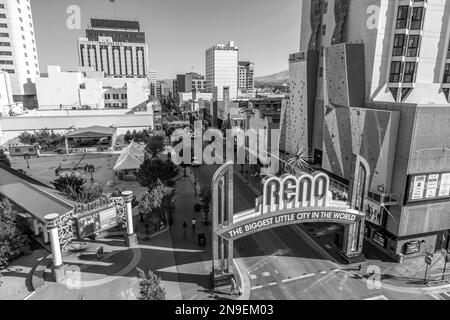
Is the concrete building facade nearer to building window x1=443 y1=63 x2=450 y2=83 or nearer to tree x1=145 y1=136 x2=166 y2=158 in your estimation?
tree x1=145 y1=136 x2=166 y2=158

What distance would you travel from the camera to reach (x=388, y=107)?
32250mm

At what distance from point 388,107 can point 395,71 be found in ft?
28.9

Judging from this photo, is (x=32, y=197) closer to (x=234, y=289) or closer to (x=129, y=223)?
(x=129, y=223)

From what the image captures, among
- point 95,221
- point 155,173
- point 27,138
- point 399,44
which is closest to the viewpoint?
point 95,221

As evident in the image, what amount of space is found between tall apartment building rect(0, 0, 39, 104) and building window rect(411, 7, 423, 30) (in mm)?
123012

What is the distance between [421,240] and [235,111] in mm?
73706

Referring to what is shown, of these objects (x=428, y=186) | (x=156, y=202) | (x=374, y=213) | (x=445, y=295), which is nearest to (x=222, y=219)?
(x=156, y=202)

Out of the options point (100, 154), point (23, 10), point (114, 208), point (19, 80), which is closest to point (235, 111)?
point (100, 154)

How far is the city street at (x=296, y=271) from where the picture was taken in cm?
2580

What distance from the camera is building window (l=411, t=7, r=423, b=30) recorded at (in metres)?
36.0

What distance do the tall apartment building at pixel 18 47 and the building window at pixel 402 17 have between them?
399 feet

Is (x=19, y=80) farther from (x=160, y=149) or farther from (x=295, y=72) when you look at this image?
(x=295, y=72)

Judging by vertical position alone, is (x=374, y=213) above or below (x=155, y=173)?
below

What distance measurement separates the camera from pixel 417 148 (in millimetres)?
29375
